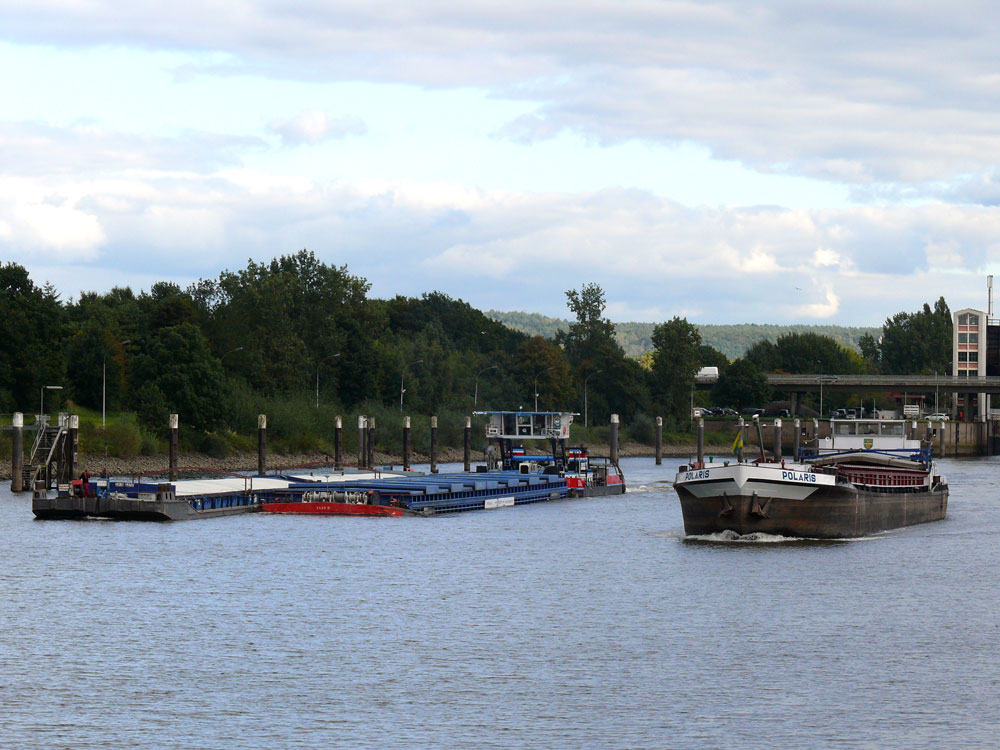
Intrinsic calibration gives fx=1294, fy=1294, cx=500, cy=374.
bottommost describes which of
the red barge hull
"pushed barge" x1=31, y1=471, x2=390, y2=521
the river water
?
the river water

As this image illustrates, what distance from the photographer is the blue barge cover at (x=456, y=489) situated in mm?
72875

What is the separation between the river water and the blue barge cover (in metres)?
12.5

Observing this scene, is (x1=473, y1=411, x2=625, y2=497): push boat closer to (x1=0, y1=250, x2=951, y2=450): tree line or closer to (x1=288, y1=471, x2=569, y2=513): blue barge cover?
(x1=288, y1=471, x2=569, y2=513): blue barge cover

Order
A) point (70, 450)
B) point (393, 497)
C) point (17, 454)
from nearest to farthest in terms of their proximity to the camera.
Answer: point (393, 497), point (70, 450), point (17, 454)

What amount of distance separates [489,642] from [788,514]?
926 inches

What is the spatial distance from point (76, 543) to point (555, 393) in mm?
137238

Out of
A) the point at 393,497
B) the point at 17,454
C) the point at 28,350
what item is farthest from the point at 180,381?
the point at 393,497

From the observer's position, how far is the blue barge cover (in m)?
72.9

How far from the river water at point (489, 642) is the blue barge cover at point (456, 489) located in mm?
12462

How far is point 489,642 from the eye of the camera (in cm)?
3512

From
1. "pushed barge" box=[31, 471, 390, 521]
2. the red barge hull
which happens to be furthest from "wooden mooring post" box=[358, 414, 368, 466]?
"pushed barge" box=[31, 471, 390, 521]

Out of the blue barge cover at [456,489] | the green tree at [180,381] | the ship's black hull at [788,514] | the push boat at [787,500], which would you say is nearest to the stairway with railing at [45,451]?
the blue barge cover at [456,489]

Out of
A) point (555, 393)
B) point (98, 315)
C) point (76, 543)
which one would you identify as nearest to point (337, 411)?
point (98, 315)

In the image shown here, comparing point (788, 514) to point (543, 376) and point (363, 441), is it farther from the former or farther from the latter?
point (543, 376)
